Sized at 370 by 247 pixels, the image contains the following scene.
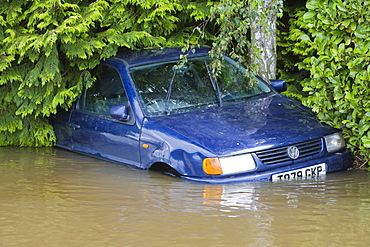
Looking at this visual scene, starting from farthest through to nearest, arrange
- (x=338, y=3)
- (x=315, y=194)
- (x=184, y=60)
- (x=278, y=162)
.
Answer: (x=184, y=60) → (x=338, y=3) → (x=278, y=162) → (x=315, y=194)

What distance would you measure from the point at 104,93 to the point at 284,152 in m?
2.54

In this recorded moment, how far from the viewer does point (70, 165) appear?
22.8ft

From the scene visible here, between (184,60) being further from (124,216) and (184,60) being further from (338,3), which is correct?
(124,216)

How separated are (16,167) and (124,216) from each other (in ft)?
8.78

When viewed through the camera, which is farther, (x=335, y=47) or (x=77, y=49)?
(x=77, y=49)

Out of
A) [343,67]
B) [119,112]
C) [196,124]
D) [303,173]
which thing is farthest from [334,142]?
[119,112]

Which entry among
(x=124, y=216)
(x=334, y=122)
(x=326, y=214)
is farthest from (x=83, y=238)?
(x=334, y=122)

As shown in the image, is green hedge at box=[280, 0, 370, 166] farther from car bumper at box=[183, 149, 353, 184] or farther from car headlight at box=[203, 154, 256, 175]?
car headlight at box=[203, 154, 256, 175]

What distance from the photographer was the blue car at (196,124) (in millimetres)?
5609

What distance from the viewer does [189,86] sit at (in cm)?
679

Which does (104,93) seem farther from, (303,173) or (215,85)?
(303,173)

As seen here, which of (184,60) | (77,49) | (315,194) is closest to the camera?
(315,194)

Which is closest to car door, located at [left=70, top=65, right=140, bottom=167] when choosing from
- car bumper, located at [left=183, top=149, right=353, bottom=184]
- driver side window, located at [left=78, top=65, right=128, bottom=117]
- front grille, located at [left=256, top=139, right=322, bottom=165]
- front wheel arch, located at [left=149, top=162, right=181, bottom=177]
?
driver side window, located at [left=78, top=65, right=128, bottom=117]

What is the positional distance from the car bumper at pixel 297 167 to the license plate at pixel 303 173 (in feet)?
0.10
